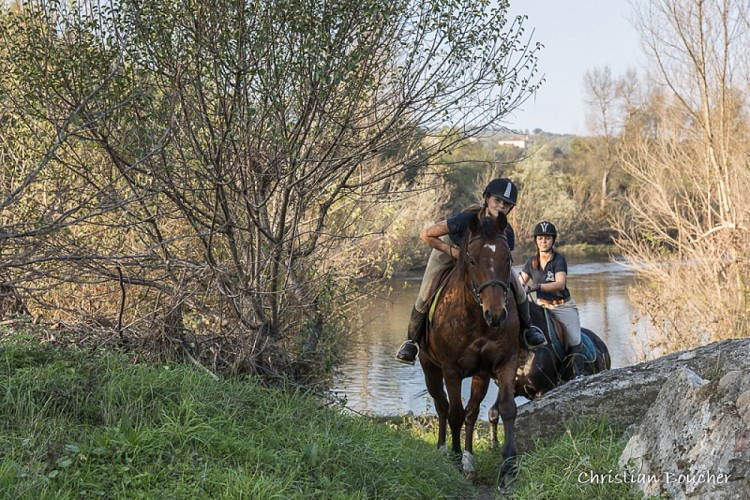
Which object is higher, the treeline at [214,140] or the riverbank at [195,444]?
the treeline at [214,140]

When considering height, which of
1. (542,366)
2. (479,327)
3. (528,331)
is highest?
(479,327)

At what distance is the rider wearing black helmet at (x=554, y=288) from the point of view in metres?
9.69

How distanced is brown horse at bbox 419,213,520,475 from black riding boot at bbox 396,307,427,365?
21cm

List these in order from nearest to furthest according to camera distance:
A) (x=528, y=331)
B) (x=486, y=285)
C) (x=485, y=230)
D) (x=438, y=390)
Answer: (x=486, y=285) < (x=485, y=230) < (x=528, y=331) < (x=438, y=390)

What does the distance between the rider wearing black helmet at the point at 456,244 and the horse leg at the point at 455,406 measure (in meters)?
0.77

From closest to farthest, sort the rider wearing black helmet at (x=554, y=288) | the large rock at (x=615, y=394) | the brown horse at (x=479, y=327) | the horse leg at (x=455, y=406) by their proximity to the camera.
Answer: the brown horse at (x=479, y=327)
the large rock at (x=615, y=394)
the horse leg at (x=455, y=406)
the rider wearing black helmet at (x=554, y=288)

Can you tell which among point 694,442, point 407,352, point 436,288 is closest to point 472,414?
point 407,352

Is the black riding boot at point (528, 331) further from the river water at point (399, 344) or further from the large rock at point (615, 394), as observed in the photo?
the river water at point (399, 344)

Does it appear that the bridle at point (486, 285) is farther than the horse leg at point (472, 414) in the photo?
No

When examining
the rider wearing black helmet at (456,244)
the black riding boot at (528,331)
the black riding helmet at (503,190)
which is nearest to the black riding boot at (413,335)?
the rider wearing black helmet at (456,244)

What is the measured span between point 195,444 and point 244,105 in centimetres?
351

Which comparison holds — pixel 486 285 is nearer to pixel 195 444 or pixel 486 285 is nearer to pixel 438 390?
pixel 438 390

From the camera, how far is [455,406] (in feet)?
27.2

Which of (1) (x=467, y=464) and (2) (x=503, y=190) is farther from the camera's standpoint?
(1) (x=467, y=464)
